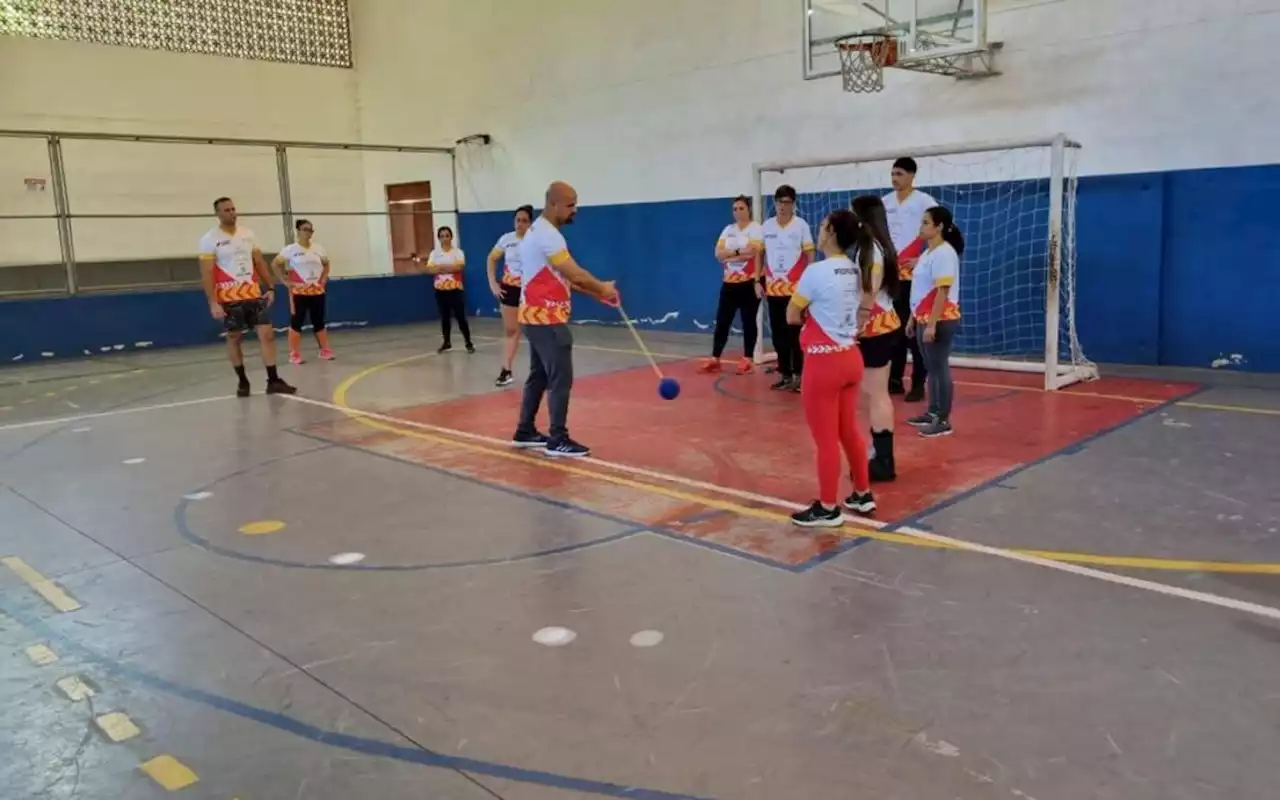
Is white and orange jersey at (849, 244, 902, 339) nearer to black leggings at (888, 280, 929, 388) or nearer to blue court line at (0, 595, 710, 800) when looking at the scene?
black leggings at (888, 280, 929, 388)

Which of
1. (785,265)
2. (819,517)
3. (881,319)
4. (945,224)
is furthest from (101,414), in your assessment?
(945,224)

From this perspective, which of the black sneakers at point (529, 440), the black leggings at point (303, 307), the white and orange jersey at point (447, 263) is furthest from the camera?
the white and orange jersey at point (447, 263)

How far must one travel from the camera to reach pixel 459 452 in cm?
709

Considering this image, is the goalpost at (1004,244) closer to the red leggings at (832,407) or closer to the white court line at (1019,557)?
the white court line at (1019,557)

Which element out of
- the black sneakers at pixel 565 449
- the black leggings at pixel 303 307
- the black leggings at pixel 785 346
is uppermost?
the black leggings at pixel 303 307

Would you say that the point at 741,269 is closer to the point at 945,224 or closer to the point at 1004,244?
the point at 1004,244

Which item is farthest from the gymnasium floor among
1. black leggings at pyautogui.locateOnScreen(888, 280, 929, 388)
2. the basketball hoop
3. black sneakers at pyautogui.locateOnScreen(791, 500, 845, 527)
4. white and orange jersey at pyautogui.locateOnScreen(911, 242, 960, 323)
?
the basketball hoop

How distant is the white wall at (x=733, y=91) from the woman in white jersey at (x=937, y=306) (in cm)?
368

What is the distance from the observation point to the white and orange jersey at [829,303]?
4738mm

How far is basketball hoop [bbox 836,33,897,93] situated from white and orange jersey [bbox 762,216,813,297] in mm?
2224

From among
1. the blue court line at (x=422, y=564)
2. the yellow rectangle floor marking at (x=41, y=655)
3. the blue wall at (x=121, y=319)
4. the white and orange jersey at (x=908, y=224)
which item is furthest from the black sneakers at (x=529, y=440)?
the blue wall at (x=121, y=319)

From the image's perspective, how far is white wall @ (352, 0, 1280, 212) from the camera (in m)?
9.05

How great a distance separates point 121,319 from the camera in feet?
47.3

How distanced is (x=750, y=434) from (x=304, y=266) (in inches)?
280
